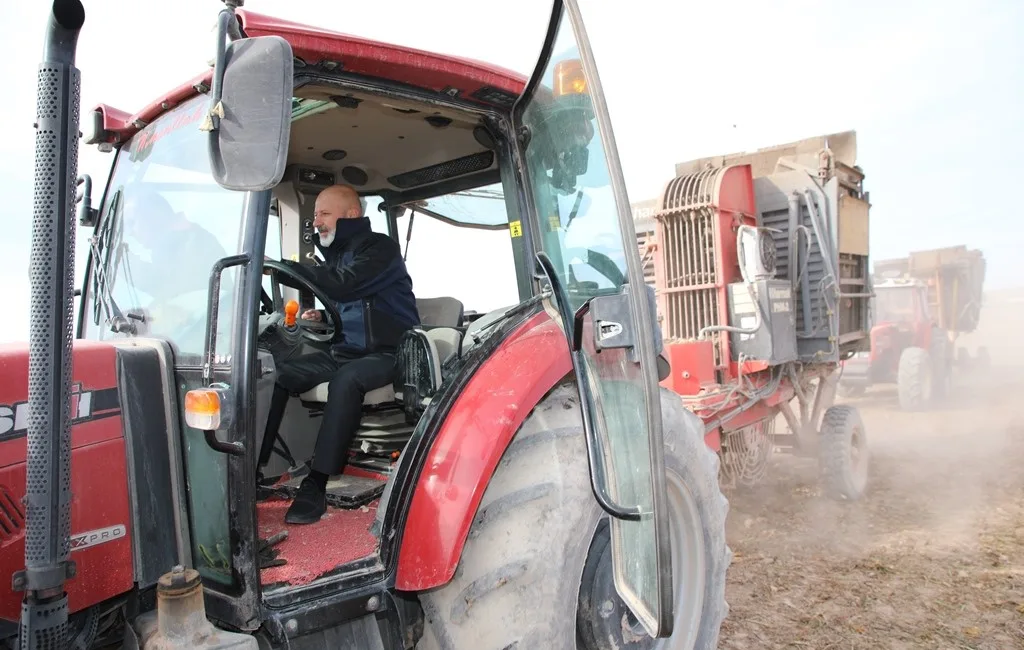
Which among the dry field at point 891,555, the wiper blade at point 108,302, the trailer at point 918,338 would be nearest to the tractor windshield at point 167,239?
the wiper blade at point 108,302

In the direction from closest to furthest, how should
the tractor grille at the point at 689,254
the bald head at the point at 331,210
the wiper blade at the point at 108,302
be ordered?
the wiper blade at the point at 108,302
the bald head at the point at 331,210
the tractor grille at the point at 689,254

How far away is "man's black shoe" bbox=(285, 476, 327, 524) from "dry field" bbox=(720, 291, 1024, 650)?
2.16 m

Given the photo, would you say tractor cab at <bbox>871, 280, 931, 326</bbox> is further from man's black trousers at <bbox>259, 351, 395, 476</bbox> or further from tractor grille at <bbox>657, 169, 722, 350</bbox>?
man's black trousers at <bbox>259, 351, 395, 476</bbox>

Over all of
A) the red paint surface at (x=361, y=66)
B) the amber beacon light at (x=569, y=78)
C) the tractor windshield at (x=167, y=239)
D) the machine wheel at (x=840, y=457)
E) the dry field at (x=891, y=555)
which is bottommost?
the dry field at (x=891, y=555)

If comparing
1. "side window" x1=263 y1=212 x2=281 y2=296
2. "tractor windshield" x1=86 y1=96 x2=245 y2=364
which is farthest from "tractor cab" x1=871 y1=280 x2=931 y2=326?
"tractor windshield" x1=86 y1=96 x2=245 y2=364

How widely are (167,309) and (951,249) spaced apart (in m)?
16.6

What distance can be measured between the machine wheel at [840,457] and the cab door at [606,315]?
182 inches

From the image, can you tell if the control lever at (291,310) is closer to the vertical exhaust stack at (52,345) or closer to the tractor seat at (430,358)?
the tractor seat at (430,358)

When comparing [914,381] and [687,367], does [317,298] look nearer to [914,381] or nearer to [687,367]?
[687,367]

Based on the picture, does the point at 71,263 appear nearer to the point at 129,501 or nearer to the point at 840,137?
the point at 129,501

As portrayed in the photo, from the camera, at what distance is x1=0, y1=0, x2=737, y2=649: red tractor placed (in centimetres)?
150

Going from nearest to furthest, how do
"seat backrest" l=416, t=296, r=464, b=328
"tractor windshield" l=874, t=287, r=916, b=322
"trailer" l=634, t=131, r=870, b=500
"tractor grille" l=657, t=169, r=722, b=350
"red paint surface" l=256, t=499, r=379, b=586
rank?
"red paint surface" l=256, t=499, r=379, b=586, "seat backrest" l=416, t=296, r=464, b=328, "trailer" l=634, t=131, r=870, b=500, "tractor grille" l=657, t=169, r=722, b=350, "tractor windshield" l=874, t=287, r=916, b=322

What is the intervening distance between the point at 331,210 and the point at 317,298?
0.37m

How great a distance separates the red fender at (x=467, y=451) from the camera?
190cm
